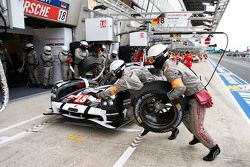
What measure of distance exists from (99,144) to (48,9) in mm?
6592

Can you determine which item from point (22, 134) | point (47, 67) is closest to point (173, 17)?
point (47, 67)

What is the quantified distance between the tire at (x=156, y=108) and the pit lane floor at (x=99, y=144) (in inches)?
19.3

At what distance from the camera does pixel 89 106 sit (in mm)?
4031

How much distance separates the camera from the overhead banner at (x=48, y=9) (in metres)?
7.27

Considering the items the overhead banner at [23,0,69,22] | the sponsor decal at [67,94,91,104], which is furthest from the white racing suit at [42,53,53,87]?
the sponsor decal at [67,94,91,104]

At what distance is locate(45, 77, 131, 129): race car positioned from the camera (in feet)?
12.6

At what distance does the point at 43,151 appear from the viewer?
3389 mm

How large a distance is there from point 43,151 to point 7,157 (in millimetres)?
510

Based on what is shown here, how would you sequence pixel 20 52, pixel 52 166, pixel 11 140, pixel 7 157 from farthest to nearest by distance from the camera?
pixel 20 52 < pixel 11 140 < pixel 7 157 < pixel 52 166

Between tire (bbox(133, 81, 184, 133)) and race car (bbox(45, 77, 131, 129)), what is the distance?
731 mm

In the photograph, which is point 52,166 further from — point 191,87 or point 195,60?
point 195,60

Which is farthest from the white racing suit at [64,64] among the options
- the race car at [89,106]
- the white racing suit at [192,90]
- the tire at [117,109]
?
the white racing suit at [192,90]

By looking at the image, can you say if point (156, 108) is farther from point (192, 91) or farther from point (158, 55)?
point (158, 55)

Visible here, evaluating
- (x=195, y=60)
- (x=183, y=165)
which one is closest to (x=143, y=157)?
(x=183, y=165)
